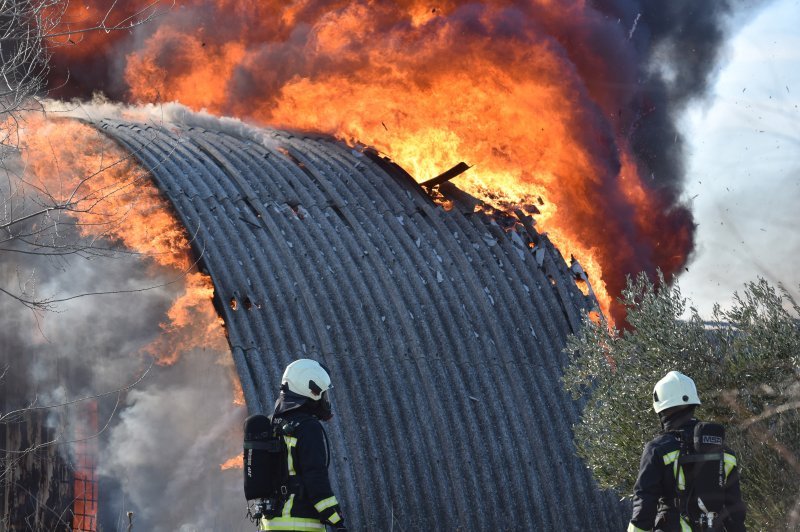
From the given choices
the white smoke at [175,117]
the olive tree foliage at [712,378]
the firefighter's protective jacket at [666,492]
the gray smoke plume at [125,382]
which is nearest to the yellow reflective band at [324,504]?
the firefighter's protective jacket at [666,492]

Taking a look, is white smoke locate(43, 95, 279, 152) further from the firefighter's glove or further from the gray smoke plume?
the firefighter's glove

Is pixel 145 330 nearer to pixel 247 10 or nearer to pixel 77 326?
pixel 77 326

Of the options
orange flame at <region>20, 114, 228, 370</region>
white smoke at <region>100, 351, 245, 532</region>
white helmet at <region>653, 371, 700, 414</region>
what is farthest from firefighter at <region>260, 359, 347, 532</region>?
white smoke at <region>100, 351, 245, 532</region>

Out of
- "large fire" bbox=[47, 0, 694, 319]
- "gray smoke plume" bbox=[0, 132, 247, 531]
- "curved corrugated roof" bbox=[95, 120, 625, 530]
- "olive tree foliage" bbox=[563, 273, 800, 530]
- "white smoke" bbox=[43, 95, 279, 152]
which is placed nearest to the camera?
"olive tree foliage" bbox=[563, 273, 800, 530]

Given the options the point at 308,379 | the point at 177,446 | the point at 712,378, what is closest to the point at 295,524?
the point at 308,379

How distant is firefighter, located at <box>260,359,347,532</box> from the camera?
21.2ft

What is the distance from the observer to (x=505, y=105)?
15352mm

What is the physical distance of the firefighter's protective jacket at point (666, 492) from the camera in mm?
6449

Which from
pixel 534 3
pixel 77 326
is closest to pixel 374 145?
pixel 534 3

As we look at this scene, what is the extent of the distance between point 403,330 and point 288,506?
534cm

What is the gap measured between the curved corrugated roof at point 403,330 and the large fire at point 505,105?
1358mm

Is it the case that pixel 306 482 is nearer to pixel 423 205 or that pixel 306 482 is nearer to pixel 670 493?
pixel 670 493

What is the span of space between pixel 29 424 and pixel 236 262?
136 inches

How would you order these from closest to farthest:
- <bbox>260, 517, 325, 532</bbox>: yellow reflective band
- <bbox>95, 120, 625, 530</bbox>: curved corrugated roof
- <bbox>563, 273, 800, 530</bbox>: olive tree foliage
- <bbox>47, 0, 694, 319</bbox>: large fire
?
<bbox>260, 517, 325, 532</bbox>: yellow reflective band, <bbox>563, 273, 800, 530</bbox>: olive tree foliage, <bbox>95, 120, 625, 530</bbox>: curved corrugated roof, <bbox>47, 0, 694, 319</bbox>: large fire
